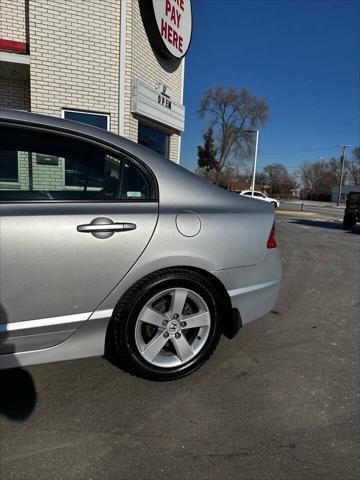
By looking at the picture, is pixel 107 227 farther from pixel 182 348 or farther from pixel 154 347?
pixel 182 348

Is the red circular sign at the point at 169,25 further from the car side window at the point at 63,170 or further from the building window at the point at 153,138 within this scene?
the car side window at the point at 63,170

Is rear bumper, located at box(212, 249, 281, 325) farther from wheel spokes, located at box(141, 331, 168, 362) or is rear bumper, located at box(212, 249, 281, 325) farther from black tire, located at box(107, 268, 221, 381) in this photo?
wheel spokes, located at box(141, 331, 168, 362)

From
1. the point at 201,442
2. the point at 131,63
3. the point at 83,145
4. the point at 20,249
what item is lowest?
the point at 201,442

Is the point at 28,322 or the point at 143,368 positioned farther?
the point at 143,368

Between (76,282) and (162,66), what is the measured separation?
7.86 m

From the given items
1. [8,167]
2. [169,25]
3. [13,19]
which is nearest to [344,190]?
[169,25]

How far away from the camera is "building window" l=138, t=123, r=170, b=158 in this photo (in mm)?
8102

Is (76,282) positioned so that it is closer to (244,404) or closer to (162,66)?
(244,404)

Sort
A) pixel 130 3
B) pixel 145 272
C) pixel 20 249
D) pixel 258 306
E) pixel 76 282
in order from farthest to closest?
pixel 130 3 → pixel 258 306 → pixel 145 272 → pixel 76 282 → pixel 20 249

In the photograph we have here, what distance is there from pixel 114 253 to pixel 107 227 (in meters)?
0.16

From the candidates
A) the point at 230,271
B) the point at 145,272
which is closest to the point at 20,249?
the point at 145,272

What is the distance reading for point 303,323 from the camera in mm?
3594

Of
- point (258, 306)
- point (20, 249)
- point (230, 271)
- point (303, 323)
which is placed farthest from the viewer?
point (303, 323)

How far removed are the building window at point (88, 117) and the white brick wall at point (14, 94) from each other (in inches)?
53.4
